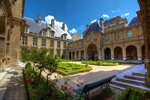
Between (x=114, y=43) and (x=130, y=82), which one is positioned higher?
(x=114, y=43)

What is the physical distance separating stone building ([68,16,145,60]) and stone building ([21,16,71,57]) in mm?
3864

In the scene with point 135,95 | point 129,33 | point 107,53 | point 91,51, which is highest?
point 129,33

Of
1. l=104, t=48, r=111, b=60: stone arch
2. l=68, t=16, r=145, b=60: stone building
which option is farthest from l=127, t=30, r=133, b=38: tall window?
l=104, t=48, r=111, b=60: stone arch

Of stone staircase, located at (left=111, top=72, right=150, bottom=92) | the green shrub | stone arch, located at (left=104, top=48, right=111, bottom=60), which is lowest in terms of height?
stone staircase, located at (left=111, top=72, right=150, bottom=92)

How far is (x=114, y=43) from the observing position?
28.3 m

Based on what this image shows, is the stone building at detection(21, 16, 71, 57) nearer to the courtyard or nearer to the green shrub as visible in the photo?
the courtyard

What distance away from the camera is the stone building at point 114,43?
2448 centimetres

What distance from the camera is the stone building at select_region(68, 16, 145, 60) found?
80.3 feet

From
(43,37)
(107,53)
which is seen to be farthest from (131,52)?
(43,37)

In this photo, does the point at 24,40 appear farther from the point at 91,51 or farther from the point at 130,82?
the point at 130,82

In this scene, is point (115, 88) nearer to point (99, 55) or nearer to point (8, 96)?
point (8, 96)

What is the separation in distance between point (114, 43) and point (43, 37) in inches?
902

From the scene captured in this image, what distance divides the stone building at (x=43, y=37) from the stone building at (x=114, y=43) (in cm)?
386

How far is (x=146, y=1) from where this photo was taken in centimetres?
536
